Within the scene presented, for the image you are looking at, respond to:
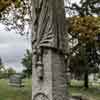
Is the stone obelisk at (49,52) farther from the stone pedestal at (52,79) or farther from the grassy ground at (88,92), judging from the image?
the grassy ground at (88,92)

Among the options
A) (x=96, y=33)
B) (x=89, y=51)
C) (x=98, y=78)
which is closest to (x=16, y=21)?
(x=96, y=33)

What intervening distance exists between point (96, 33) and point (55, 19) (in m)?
14.4

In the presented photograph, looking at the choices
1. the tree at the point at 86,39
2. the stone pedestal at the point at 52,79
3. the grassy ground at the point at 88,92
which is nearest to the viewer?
the stone pedestal at the point at 52,79

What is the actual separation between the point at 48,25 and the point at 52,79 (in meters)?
0.99

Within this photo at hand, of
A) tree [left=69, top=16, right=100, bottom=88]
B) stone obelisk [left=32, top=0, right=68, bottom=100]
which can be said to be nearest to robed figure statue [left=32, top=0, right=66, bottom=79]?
stone obelisk [left=32, top=0, right=68, bottom=100]

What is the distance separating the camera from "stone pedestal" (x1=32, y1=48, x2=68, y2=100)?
564cm

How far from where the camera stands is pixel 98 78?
30891 mm

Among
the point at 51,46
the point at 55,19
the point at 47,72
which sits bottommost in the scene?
the point at 47,72

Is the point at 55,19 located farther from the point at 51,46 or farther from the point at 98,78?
the point at 98,78

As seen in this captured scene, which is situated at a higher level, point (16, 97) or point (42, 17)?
point (42, 17)

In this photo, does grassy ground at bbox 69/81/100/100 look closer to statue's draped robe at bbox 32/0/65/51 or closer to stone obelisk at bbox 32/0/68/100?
stone obelisk at bbox 32/0/68/100

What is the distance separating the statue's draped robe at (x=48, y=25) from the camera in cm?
572

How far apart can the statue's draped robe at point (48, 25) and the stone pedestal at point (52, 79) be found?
168mm

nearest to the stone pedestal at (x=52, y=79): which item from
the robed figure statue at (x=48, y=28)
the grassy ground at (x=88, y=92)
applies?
the robed figure statue at (x=48, y=28)
